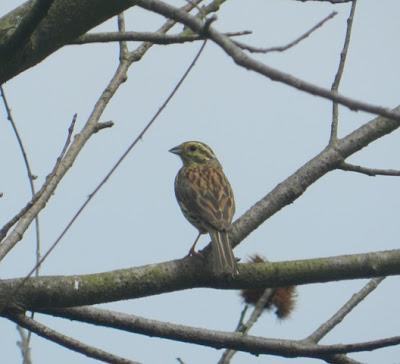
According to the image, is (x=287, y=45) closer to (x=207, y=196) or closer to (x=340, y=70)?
(x=340, y=70)

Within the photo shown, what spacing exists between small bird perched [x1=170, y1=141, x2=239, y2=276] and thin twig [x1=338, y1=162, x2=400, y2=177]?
80cm

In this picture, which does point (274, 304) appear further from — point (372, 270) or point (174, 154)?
point (174, 154)

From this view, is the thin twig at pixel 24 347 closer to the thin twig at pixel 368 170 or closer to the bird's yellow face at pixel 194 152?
the thin twig at pixel 368 170

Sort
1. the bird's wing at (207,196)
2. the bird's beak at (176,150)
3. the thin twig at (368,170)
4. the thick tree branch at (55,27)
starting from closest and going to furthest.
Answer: the thick tree branch at (55,27) → the thin twig at (368,170) → the bird's wing at (207,196) → the bird's beak at (176,150)

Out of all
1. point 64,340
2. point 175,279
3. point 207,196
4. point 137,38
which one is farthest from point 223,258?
point 207,196

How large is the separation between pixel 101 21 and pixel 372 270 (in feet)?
6.33

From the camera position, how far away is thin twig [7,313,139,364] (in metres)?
4.53

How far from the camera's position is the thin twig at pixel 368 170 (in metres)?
5.14

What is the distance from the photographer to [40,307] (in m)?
4.57

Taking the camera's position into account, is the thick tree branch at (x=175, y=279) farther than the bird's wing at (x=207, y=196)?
No

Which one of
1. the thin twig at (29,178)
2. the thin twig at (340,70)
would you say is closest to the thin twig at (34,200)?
the thin twig at (29,178)

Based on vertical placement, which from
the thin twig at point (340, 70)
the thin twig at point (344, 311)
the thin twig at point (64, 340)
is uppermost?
the thin twig at point (340, 70)

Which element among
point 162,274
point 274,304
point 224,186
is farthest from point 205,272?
point 224,186

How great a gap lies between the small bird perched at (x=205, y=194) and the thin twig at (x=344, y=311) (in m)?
0.69
